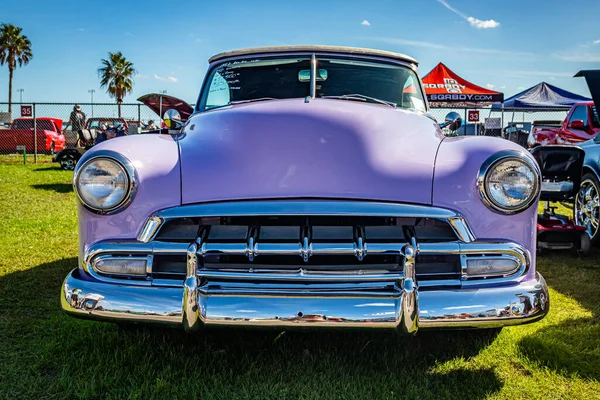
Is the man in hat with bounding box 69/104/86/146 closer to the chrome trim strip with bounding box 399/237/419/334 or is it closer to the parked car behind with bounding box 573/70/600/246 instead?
the parked car behind with bounding box 573/70/600/246

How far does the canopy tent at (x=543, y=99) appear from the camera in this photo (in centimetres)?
1834

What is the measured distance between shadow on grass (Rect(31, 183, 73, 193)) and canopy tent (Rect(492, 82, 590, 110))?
46.0 ft

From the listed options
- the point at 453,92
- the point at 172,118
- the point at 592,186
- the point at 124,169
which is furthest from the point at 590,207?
the point at 453,92

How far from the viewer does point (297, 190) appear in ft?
7.11

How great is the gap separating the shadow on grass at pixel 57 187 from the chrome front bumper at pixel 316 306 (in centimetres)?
782

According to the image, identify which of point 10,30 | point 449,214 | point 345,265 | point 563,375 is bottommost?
point 563,375

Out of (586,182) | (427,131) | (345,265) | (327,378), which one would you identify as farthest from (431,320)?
(586,182)

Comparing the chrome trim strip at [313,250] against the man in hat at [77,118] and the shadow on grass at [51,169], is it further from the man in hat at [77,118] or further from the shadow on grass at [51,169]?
the man in hat at [77,118]

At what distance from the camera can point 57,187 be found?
959 cm

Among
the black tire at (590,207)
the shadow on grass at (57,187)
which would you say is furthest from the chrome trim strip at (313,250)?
the shadow on grass at (57,187)

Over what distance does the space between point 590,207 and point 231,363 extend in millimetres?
4107

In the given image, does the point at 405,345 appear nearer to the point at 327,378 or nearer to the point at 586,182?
the point at 327,378

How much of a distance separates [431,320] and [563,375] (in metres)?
0.90

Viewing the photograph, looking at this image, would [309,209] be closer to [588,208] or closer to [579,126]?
[588,208]
